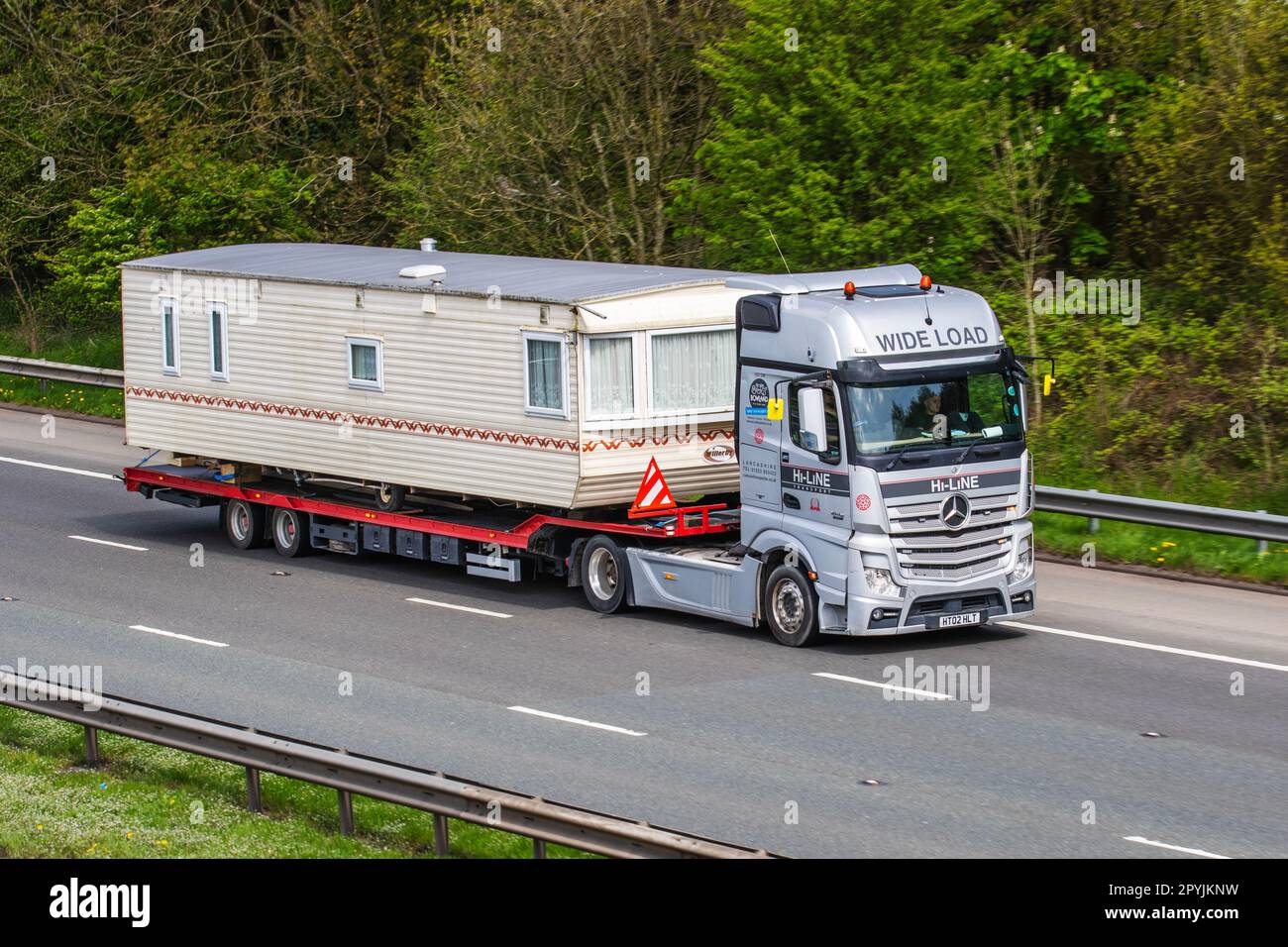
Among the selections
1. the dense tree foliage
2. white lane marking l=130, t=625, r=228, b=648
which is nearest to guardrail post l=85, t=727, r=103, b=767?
white lane marking l=130, t=625, r=228, b=648

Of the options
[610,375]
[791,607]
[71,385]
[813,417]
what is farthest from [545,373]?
[71,385]

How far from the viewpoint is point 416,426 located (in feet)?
63.7

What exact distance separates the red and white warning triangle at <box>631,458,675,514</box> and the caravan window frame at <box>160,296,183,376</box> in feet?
23.1

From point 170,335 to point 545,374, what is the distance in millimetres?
6319

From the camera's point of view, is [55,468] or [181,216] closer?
[55,468]

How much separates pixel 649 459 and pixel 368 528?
4.04 m

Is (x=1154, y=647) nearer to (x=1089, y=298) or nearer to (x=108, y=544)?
(x=1089, y=298)

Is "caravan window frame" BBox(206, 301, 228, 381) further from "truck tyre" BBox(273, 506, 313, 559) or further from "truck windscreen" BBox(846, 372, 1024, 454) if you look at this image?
"truck windscreen" BBox(846, 372, 1024, 454)

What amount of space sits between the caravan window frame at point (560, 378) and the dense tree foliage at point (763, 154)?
6.56 m

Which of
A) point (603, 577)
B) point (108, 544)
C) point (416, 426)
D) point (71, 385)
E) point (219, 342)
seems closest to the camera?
point (603, 577)

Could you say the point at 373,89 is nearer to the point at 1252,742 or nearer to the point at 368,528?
the point at 368,528

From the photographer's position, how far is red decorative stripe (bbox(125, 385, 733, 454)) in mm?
18000
